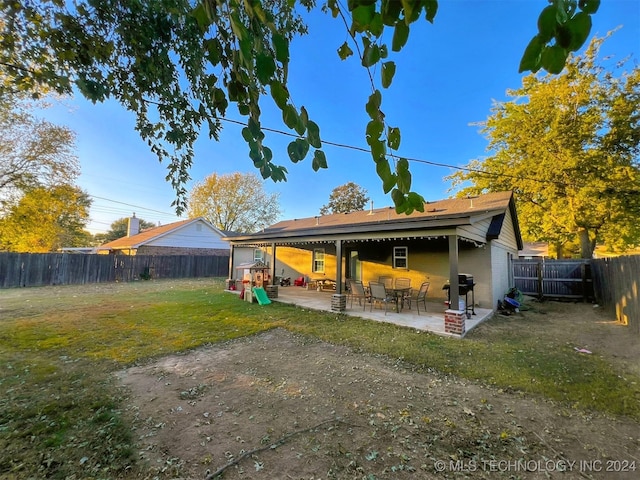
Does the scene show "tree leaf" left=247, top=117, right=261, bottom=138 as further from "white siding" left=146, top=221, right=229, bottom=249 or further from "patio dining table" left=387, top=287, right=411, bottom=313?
"white siding" left=146, top=221, right=229, bottom=249

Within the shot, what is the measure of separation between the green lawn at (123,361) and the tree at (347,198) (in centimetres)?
2710

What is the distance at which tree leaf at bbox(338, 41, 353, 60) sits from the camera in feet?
4.29

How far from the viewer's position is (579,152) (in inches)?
511

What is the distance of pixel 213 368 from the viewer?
14.2 feet

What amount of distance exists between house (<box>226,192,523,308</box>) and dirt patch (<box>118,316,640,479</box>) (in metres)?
3.33

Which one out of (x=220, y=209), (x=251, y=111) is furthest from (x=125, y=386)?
(x=220, y=209)

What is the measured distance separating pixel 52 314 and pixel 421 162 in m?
11.4

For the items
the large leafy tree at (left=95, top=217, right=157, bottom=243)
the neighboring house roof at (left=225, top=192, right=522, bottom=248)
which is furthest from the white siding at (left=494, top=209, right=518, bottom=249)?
the large leafy tree at (left=95, top=217, right=157, bottom=243)

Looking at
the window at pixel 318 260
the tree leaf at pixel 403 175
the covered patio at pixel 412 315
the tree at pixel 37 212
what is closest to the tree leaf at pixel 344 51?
the tree leaf at pixel 403 175

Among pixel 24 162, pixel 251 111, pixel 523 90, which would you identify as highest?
pixel 523 90

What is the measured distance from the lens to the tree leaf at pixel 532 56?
0.73 metres

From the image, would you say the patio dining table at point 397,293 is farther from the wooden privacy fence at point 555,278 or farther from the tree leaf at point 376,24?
the tree leaf at point 376,24

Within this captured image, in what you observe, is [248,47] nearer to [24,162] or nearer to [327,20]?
[327,20]

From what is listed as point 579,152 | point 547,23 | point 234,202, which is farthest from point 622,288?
point 234,202
